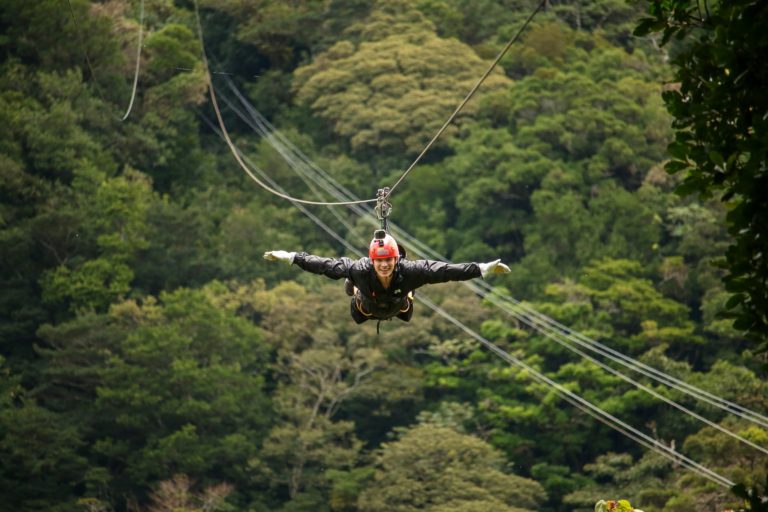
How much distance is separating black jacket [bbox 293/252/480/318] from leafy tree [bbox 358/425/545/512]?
15.8 m

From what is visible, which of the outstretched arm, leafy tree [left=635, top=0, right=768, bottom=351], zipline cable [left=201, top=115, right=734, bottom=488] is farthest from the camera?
zipline cable [left=201, top=115, right=734, bottom=488]

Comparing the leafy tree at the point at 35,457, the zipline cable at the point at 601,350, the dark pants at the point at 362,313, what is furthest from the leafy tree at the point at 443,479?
the dark pants at the point at 362,313

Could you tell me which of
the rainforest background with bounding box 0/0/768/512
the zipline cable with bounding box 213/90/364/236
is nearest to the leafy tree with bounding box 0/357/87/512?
the rainforest background with bounding box 0/0/768/512

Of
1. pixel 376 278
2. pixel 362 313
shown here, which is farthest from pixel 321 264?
pixel 362 313

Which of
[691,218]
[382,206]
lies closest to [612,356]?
[691,218]

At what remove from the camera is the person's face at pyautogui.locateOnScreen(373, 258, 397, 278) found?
331 inches

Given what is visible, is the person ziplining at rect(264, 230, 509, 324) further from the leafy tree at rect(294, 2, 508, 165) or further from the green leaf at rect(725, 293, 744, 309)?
the leafy tree at rect(294, 2, 508, 165)

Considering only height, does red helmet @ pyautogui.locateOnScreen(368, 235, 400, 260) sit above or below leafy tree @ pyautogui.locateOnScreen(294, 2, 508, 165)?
below

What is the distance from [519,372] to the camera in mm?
27156

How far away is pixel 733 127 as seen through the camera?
5207 mm

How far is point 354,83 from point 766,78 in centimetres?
2985

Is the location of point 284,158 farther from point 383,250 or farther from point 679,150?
point 679,150

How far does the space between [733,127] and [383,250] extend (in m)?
3.43

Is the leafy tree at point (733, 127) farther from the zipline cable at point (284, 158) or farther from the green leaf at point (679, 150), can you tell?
the zipline cable at point (284, 158)
